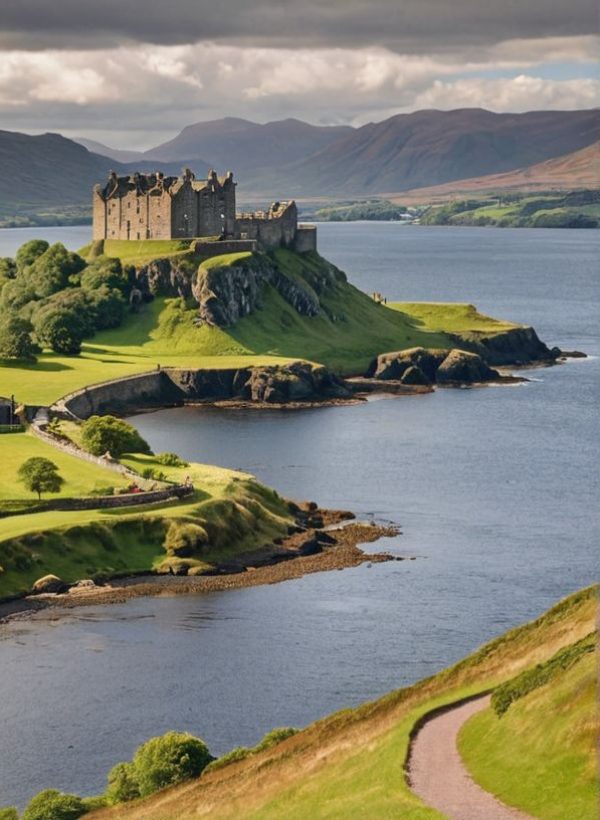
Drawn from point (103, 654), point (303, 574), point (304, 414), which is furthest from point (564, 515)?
point (304, 414)

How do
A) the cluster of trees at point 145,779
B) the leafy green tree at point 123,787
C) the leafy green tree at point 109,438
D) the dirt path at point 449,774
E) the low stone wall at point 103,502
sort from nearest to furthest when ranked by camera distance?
the dirt path at point 449,774 < the cluster of trees at point 145,779 < the leafy green tree at point 123,787 < the low stone wall at point 103,502 < the leafy green tree at point 109,438

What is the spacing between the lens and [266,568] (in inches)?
4751

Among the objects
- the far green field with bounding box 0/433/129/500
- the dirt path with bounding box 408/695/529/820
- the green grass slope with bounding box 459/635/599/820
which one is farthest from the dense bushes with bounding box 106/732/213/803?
the far green field with bounding box 0/433/129/500

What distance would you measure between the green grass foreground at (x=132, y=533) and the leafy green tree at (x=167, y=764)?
40.2m

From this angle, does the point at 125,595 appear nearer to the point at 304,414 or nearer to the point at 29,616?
the point at 29,616

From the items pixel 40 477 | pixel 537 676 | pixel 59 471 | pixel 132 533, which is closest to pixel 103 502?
pixel 132 533

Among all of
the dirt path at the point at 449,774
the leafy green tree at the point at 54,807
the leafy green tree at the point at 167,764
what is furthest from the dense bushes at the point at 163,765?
the dirt path at the point at 449,774

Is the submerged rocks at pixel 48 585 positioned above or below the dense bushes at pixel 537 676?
below

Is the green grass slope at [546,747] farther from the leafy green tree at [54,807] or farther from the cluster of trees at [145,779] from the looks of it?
the leafy green tree at [54,807]

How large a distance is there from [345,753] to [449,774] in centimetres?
711

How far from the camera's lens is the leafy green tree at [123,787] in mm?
71500

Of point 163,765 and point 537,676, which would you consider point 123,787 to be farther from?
point 537,676

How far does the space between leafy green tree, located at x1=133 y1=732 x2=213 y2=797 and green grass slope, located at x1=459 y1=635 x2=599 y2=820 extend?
14.3 metres

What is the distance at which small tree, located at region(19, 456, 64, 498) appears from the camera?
126 m
